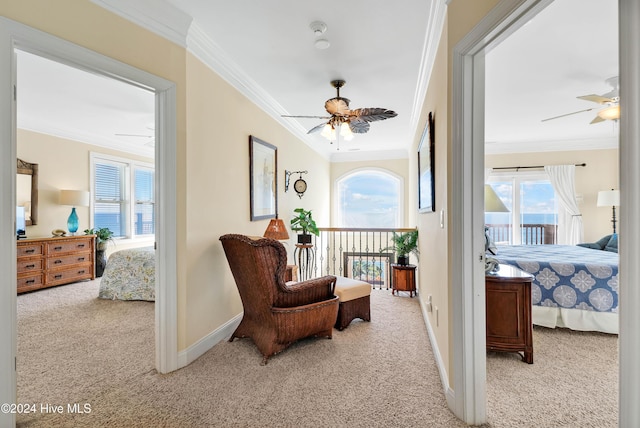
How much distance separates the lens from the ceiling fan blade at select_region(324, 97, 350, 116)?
3093 millimetres

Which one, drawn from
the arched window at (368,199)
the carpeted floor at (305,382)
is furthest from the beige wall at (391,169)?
the carpeted floor at (305,382)

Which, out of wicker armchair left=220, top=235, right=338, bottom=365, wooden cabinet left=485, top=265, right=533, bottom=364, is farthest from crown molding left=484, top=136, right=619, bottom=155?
wicker armchair left=220, top=235, right=338, bottom=365

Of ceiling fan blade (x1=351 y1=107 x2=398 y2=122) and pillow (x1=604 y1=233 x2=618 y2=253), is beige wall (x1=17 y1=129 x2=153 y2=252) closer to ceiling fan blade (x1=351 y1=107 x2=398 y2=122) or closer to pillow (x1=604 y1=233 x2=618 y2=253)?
ceiling fan blade (x1=351 y1=107 x2=398 y2=122)

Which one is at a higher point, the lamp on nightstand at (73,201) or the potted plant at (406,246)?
the lamp on nightstand at (73,201)

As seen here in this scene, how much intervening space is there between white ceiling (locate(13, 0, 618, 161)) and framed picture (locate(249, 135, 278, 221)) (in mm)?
523

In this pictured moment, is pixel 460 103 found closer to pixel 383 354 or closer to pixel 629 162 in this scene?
pixel 629 162

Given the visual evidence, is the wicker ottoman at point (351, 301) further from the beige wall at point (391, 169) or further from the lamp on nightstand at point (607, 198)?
the lamp on nightstand at point (607, 198)

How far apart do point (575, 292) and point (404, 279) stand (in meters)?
1.95

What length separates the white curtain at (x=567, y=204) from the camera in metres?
5.86

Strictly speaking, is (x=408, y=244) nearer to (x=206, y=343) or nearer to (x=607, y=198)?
(x=206, y=343)

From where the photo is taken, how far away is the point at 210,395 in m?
2.01

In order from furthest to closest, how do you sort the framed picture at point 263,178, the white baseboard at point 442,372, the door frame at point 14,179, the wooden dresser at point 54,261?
the wooden dresser at point 54,261 < the framed picture at point 263,178 < the white baseboard at point 442,372 < the door frame at point 14,179

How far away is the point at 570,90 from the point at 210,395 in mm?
4770

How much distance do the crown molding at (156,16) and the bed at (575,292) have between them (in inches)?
145
